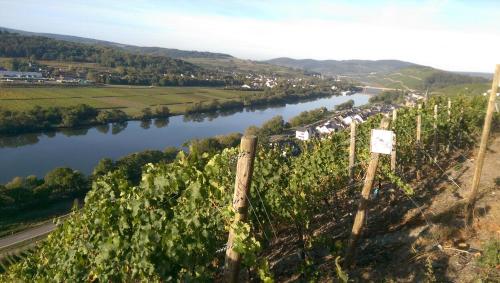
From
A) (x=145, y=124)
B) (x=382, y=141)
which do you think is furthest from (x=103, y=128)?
(x=382, y=141)

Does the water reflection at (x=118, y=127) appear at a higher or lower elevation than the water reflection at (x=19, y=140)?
higher

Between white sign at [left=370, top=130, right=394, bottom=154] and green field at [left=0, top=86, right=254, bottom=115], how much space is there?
2736 inches

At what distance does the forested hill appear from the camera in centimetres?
13225

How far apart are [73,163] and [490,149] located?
4371 centimetres

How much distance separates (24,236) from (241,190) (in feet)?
85.2

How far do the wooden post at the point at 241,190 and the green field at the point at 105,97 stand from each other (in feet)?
229

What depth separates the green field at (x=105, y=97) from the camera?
227 ft

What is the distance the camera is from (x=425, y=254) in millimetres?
5508

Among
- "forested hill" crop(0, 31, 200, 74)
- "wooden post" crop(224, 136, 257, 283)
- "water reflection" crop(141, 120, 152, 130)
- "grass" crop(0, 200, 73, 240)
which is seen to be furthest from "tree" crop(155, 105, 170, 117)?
"wooden post" crop(224, 136, 257, 283)

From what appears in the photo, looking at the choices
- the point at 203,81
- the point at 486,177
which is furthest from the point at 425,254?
the point at 203,81

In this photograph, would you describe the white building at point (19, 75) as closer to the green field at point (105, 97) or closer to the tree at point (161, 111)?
the green field at point (105, 97)

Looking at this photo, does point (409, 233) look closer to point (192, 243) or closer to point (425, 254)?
point (425, 254)

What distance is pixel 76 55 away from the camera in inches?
5576

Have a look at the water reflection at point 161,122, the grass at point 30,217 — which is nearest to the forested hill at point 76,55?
the water reflection at point 161,122
